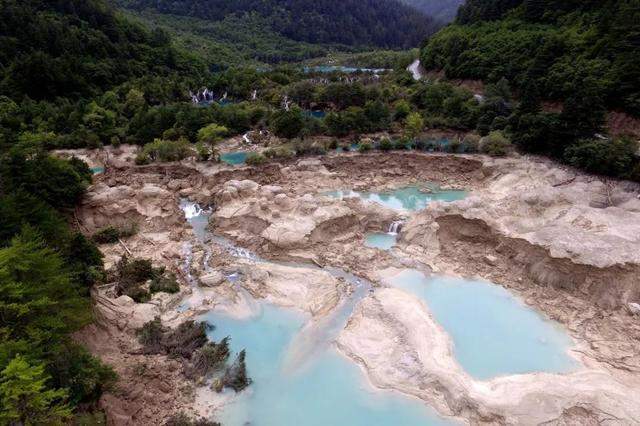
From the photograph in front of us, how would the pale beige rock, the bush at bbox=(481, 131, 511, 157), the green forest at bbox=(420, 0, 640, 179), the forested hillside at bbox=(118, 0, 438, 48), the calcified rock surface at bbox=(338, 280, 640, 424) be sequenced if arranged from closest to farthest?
1. the calcified rock surface at bbox=(338, 280, 640, 424)
2. the pale beige rock
3. the green forest at bbox=(420, 0, 640, 179)
4. the bush at bbox=(481, 131, 511, 157)
5. the forested hillside at bbox=(118, 0, 438, 48)

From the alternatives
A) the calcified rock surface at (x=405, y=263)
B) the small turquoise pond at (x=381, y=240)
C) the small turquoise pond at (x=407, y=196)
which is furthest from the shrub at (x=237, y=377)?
the small turquoise pond at (x=407, y=196)

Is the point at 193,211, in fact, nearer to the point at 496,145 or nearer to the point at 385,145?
the point at 385,145

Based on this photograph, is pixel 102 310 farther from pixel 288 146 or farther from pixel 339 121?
pixel 339 121

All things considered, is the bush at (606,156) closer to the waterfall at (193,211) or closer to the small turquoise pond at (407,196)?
the small turquoise pond at (407,196)

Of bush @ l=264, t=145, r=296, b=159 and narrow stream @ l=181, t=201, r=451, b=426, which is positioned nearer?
narrow stream @ l=181, t=201, r=451, b=426

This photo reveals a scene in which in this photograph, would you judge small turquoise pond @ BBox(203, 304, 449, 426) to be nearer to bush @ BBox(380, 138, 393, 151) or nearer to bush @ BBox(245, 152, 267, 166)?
bush @ BBox(245, 152, 267, 166)

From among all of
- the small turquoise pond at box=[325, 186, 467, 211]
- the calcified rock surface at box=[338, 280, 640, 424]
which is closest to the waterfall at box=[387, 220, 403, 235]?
the small turquoise pond at box=[325, 186, 467, 211]

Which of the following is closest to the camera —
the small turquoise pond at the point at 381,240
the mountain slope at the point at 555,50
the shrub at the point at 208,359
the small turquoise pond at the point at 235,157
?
the shrub at the point at 208,359

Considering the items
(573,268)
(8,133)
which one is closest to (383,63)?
(8,133)
